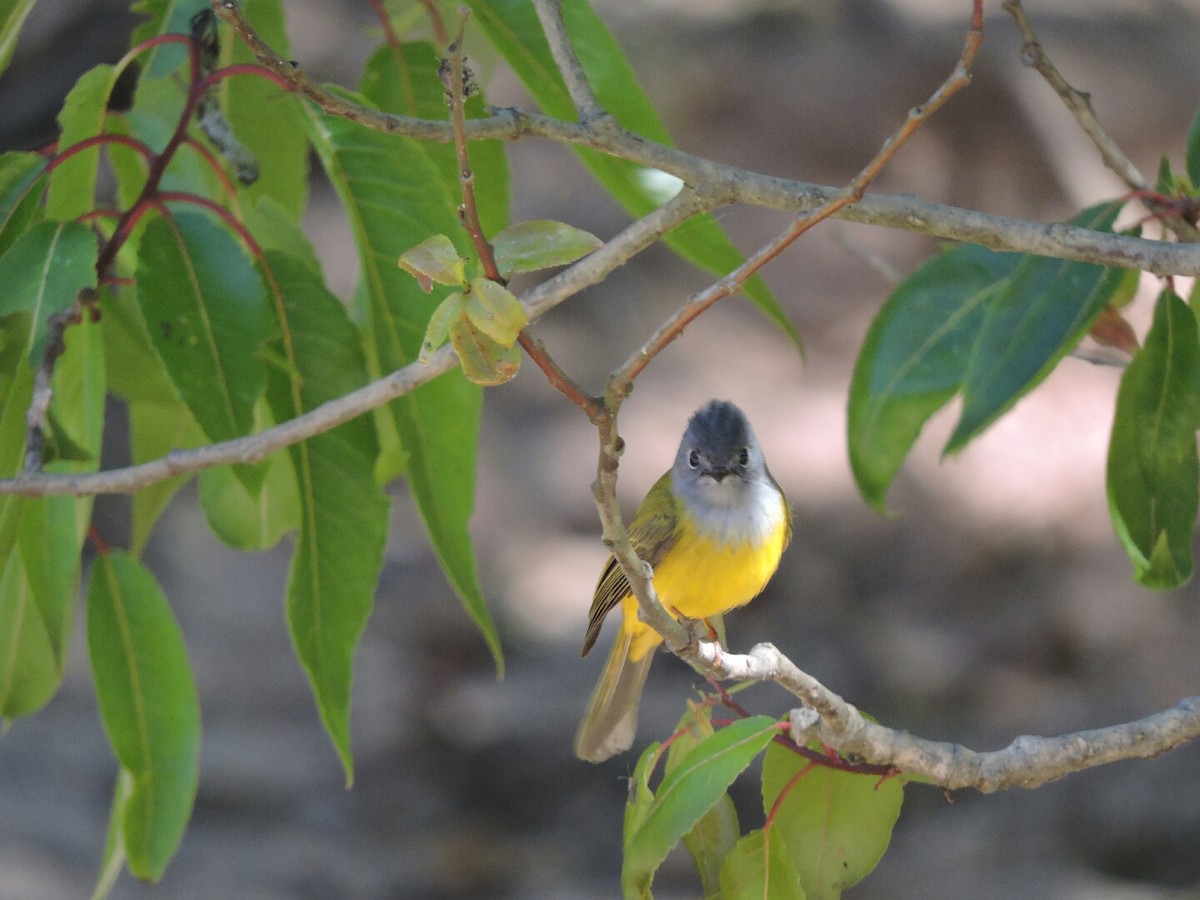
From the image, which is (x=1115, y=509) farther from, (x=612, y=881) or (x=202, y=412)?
(x=612, y=881)

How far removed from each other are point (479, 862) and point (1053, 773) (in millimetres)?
4573

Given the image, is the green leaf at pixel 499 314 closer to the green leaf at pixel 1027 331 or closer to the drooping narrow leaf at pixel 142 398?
the green leaf at pixel 1027 331

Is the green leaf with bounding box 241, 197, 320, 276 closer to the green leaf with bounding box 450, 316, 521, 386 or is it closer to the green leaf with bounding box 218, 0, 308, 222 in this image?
the green leaf with bounding box 218, 0, 308, 222

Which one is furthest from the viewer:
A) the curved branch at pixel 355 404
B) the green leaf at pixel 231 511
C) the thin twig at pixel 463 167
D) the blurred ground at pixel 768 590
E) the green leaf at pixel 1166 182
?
the blurred ground at pixel 768 590

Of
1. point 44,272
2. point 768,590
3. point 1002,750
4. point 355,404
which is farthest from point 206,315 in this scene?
point 768,590

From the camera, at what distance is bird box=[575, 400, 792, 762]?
2.45 metres

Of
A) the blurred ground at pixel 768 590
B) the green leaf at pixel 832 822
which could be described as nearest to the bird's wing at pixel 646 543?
the green leaf at pixel 832 822

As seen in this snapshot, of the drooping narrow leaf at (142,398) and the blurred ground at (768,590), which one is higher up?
the drooping narrow leaf at (142,398)

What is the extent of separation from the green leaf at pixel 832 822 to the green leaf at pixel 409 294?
0.57m

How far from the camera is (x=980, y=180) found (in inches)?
270

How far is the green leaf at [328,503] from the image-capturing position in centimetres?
229

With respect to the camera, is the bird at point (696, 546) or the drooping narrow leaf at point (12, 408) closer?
the drooping narrow leaf at point (12, 408)

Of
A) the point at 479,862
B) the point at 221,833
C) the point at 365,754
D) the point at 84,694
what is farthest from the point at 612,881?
the point at 84,694

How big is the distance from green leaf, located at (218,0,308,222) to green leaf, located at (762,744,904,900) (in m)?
1.62
